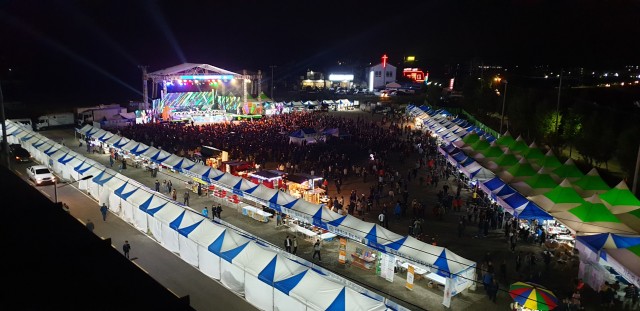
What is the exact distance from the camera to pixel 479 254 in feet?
53.4

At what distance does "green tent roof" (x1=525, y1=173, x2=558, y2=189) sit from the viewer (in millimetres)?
20656

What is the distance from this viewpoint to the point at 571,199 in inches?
689

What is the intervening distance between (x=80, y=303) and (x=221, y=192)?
17685 mm

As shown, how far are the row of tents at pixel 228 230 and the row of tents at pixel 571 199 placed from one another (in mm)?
4377

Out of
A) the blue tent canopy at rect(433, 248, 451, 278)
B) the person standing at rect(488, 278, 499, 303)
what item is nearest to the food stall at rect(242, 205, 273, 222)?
the blue tent canopy at rect(433, 248, 451, 278)

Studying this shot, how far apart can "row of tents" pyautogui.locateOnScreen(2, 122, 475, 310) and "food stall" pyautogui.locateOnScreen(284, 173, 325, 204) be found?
2.23 meters

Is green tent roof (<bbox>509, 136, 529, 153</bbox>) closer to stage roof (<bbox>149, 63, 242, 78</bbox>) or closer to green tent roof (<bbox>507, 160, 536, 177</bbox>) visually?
green tent roof (<bbox>507, 160, 536, 177</bbox>)

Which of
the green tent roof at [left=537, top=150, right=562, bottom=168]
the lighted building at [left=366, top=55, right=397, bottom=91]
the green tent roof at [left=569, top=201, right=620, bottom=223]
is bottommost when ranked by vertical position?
the green tent roof at [left=569, top=201, right=620, bottom=223]

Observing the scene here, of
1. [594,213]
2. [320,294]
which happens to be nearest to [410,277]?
[320,294]

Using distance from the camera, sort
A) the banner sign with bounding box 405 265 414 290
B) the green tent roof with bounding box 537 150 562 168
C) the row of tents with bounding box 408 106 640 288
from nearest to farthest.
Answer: the banner sign with bounding box 405 265 414 290 → the row of tents with bounding box 408 106 640 288 → the green tent roof with bounding box 537 150 562 168

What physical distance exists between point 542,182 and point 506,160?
427cm

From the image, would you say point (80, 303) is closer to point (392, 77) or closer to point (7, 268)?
point (7, 268)

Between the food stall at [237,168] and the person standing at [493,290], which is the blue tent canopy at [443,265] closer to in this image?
the person standing at [493,290]

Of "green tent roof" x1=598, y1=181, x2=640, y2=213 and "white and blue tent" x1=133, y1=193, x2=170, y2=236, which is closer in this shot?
"white and blue tent" x1=133, y1=193, x2=170, y2=236
